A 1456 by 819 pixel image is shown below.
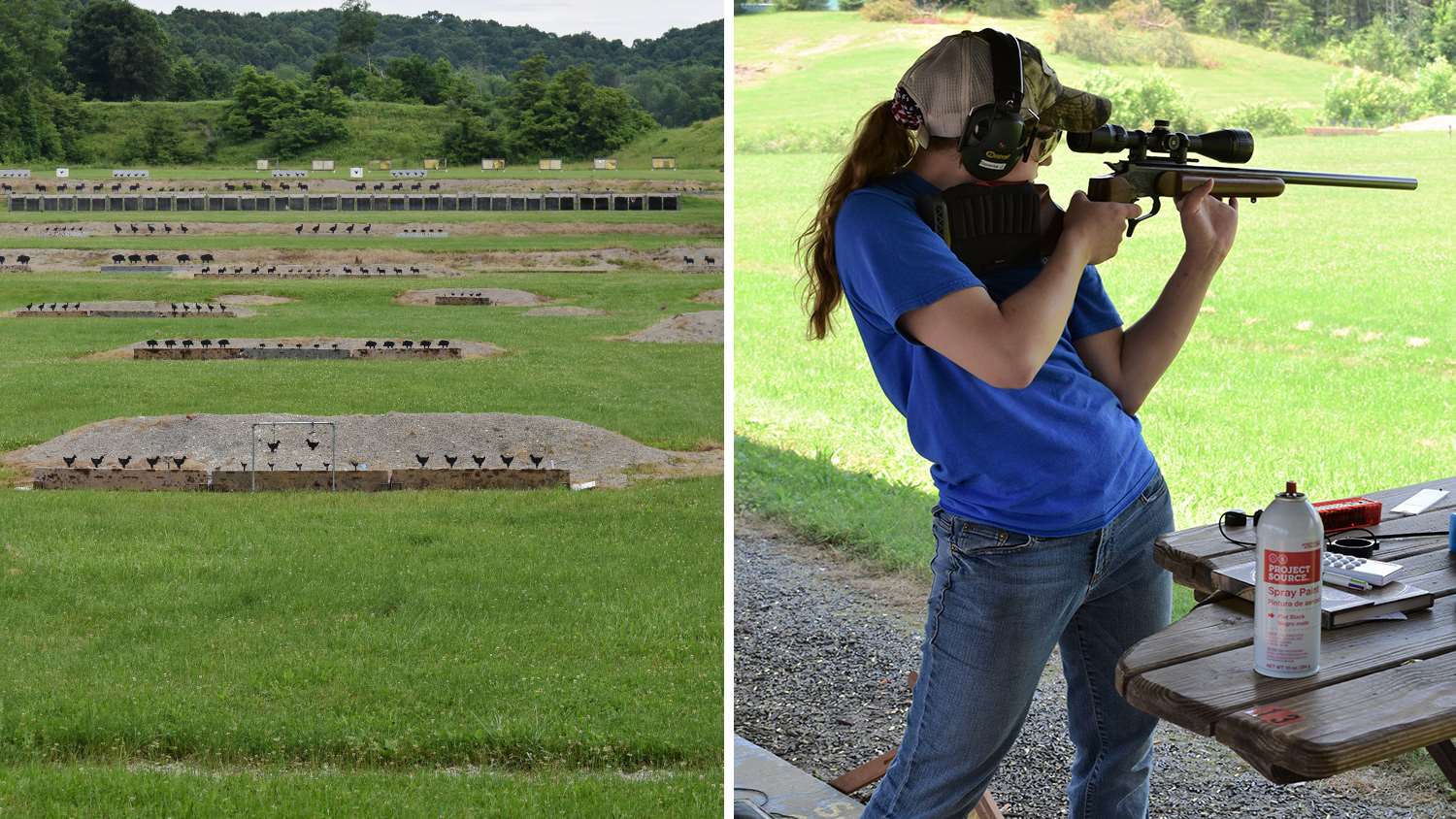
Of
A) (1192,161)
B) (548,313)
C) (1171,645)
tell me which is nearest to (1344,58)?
(548,313)

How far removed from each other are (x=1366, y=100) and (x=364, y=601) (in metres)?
5.52

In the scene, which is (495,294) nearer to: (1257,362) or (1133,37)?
(1133,37)

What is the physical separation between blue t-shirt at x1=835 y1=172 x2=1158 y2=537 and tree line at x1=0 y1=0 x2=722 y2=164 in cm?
443

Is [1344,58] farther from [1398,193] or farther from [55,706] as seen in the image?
[55,706]

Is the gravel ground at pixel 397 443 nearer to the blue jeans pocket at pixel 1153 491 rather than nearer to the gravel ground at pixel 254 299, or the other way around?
the gravel ground at pixel 254 299

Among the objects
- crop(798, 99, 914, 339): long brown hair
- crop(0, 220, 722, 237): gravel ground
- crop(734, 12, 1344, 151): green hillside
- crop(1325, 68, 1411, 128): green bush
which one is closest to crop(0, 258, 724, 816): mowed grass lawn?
crop(0, 220, 722, 237): gravel ground

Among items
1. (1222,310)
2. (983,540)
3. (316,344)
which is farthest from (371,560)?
(1222,310)

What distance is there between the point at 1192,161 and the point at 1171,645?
24.5 inches

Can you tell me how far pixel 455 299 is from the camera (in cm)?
587

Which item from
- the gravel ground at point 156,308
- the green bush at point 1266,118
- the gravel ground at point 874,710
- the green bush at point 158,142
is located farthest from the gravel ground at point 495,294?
the green bush at point 1266,118

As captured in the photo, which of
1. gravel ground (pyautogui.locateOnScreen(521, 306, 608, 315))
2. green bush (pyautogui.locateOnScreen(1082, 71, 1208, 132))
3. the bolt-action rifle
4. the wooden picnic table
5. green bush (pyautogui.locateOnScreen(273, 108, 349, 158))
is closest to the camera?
the wooden picnic table

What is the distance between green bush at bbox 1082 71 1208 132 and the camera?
709 cm

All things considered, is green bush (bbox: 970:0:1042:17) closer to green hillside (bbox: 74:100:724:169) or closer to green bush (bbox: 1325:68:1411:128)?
green bush (bbox: 1325:68:1411:128)

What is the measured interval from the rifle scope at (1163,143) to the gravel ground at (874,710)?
1578 mm
